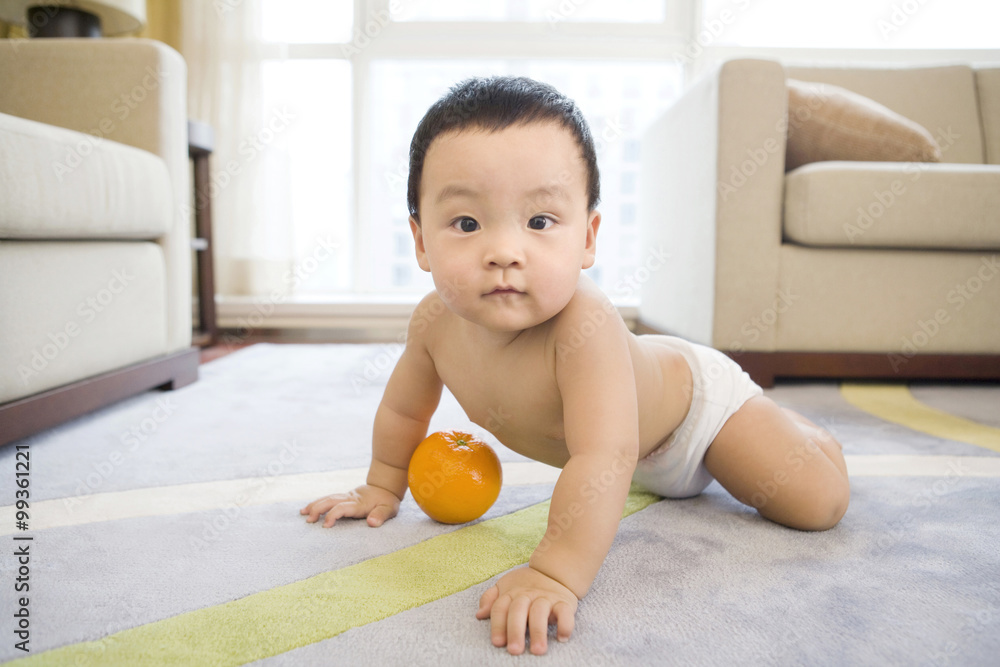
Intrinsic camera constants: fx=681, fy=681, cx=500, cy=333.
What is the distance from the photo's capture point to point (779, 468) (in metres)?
0.85

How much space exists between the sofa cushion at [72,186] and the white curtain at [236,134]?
4.60 ft

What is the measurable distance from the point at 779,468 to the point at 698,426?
0.36 ft

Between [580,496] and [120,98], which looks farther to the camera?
[120,98]

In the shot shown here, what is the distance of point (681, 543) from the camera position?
79 centimetres

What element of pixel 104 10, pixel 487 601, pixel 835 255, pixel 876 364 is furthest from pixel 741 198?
pixel 104 10

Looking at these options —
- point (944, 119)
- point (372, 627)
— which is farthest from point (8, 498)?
point (944, 119)

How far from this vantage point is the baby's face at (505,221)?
0.65 m

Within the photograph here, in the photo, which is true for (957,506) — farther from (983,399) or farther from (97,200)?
(97,200)

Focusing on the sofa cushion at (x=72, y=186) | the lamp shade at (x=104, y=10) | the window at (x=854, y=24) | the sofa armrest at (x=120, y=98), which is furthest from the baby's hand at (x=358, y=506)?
the window at (x=854, y=24)

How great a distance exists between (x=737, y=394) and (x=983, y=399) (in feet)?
3.76

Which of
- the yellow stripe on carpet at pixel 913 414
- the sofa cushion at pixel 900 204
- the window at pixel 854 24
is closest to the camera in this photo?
the yellow stripe on carpet at pixel 913 414
